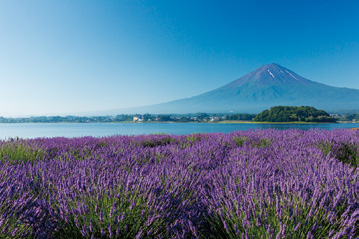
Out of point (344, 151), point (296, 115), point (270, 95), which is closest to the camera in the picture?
point (344, 151)

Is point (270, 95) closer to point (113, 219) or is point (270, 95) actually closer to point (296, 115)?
point (296, 115)

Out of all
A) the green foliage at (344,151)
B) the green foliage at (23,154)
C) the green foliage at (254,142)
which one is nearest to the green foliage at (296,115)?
the green foliage at (344,151)

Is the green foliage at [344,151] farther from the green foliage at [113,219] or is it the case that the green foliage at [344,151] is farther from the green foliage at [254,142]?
the green foliage at [113,219]

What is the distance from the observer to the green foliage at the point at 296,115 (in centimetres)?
5392

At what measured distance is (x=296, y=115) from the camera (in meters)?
56.2

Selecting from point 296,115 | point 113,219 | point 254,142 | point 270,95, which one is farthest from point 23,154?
point 270,95

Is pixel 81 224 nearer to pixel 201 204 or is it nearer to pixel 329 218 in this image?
pixel 201 204

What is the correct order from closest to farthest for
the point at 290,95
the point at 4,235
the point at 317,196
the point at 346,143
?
the point at 4,235, the point at 317,196, the point at 346,143, the point at 290,95

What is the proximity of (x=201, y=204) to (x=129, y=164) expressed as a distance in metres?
1.09

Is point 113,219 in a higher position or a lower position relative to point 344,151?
higher

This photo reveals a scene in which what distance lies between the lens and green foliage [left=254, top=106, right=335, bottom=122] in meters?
53.9

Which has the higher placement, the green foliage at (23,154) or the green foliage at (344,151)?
the green foliage at (23,154)

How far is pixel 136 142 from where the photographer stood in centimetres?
526

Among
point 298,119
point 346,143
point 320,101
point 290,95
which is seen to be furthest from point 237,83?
point 346,143
